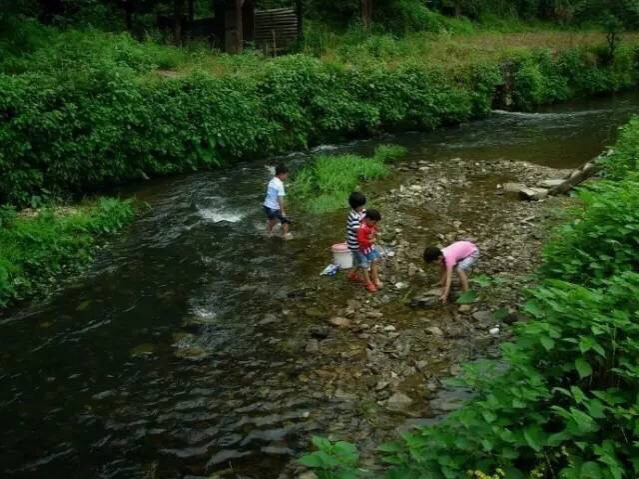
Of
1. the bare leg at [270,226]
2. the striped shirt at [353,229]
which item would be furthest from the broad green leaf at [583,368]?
the bare leg at [270,226]

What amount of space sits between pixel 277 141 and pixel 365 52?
771 cm

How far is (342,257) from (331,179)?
487cm

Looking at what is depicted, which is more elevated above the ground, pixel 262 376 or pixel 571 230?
pixel 571 230

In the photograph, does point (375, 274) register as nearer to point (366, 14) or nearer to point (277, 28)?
point (277, 28)

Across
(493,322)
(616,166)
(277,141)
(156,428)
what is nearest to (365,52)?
(277,141)

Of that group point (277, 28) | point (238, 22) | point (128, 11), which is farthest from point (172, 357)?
point (277, 28)

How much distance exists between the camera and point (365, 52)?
23.9m

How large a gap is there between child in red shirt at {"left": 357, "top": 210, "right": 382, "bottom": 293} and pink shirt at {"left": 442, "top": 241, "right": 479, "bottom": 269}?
42.9 inches

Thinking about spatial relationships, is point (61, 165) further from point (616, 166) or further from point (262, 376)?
point (616, 166)

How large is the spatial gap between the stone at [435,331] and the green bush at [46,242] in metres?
6.27

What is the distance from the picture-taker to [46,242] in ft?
35.5

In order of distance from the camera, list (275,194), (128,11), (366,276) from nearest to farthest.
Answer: (366,276) → (275,194) → (128,11)

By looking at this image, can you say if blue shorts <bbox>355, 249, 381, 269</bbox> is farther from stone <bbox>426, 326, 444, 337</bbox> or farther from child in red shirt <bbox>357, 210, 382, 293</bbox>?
stone <bbox>426, 326, 444, 337</bbox>

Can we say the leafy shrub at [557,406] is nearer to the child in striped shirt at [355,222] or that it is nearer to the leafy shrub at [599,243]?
the leafy shrub at [599,243]
